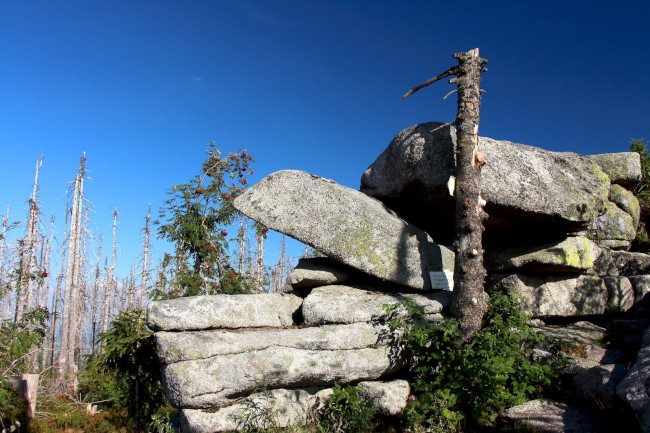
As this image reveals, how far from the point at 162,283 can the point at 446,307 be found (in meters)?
8.27

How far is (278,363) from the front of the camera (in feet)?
25.7

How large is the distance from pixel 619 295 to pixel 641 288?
1.95 feet

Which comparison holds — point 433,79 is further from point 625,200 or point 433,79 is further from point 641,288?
point 625,200

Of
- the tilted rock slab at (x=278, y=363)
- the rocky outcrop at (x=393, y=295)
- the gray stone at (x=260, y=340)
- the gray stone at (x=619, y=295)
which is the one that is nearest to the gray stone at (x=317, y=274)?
the rocky outcrop at (x=393, y=295)

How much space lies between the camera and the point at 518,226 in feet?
36.3

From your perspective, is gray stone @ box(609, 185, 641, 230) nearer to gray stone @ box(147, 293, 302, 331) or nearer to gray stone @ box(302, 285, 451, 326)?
gray stone @ box(302, 285, 451, 326)

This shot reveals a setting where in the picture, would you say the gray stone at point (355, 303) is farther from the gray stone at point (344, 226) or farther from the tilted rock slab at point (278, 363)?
the gray stone at point (344, 226)

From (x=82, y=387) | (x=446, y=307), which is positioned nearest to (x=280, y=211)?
(x=446, y=307)

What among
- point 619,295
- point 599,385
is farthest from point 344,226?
point 619,295

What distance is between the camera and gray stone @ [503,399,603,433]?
23.0 feet

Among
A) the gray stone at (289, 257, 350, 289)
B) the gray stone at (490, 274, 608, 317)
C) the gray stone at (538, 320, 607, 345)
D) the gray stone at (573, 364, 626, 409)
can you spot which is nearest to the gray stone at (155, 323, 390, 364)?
the gray stone at (289, 257, 350, 289)

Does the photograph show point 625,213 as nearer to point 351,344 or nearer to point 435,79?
point 435,79

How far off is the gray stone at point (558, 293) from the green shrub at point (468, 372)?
7.89 feet

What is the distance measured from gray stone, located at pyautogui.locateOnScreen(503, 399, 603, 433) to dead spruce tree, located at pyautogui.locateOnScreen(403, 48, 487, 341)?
5.23 feet
